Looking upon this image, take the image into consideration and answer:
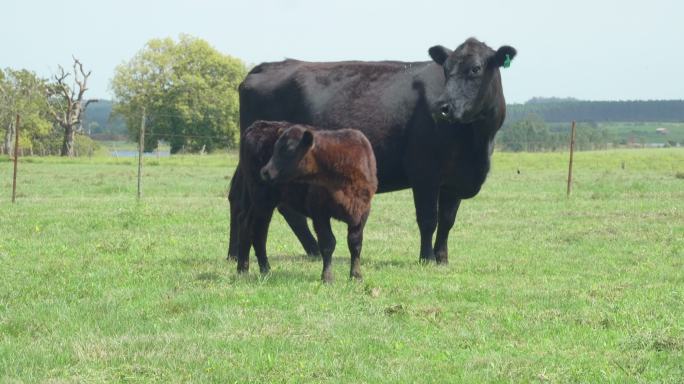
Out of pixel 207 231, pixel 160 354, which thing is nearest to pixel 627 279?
pixel 160 354

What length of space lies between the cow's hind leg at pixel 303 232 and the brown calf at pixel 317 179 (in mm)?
2164

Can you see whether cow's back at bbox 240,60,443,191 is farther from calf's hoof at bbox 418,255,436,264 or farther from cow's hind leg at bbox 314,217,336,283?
cow's hind leg at bbox 314,217,336,283

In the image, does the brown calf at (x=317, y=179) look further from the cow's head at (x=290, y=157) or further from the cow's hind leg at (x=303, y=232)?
the cow's hind leg at (x=303, y=232)

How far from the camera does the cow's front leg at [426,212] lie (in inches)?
463

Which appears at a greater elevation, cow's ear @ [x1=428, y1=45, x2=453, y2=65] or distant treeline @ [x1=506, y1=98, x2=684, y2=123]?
distant treeline @ [x1=506, y1=98, x2=684, y2=123]

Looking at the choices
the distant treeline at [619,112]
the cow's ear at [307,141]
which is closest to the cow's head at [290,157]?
the cow's ear at [307,141]

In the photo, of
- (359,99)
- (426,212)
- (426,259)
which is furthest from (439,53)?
(426,259)

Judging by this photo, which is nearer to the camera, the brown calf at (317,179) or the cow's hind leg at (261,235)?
the brown calf at (317,179)

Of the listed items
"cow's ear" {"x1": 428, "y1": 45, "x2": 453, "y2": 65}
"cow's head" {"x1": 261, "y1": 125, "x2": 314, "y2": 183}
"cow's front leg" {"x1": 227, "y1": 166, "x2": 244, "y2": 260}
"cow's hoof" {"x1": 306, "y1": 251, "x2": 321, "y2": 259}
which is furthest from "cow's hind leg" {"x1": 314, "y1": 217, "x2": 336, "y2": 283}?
"cow's ear" {"x1": 428, "y1": 45, "x2": 453, "y2": 65}

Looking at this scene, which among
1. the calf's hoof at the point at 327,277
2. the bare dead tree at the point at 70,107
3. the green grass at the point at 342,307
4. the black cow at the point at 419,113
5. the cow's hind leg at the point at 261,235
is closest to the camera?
the green grass at the point at 342,307

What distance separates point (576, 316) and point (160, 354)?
354 cm

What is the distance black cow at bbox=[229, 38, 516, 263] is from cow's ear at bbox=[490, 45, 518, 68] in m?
0.01

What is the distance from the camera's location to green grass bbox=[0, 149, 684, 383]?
625cm

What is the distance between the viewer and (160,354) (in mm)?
6496
